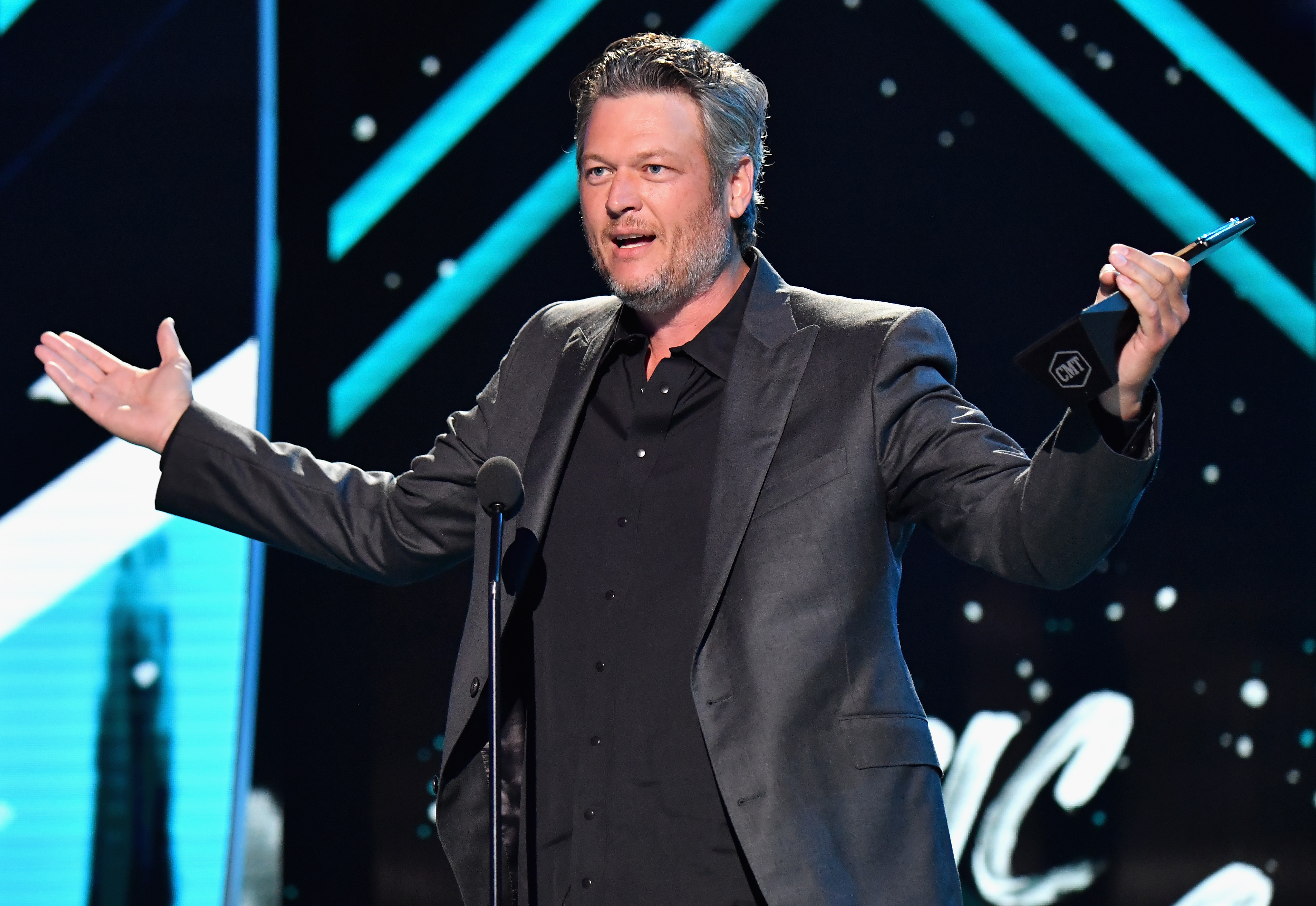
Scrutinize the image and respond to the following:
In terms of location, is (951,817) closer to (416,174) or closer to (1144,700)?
(1144,700)

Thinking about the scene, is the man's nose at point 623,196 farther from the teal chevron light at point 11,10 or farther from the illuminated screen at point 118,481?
the teal chevron light at point 11,10

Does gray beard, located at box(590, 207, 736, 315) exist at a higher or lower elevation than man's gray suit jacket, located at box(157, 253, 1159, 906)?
higher

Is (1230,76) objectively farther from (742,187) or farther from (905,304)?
(742,187)

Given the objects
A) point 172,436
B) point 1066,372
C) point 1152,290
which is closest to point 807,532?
point 1066,372

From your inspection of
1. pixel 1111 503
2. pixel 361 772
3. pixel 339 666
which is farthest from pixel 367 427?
pixel 1111 503

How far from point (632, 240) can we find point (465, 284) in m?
1.43

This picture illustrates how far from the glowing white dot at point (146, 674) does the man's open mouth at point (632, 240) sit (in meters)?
1.96

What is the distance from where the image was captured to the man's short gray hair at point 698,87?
1.86 metres

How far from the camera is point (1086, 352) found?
126 centimetres

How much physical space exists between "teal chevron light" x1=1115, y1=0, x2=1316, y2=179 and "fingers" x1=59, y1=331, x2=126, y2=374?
2533mm

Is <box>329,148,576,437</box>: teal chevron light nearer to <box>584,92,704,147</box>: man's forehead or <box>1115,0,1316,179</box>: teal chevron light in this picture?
<box>584,92,704,147</box>: man's forehead

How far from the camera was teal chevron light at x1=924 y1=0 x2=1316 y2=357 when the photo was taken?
3105mm

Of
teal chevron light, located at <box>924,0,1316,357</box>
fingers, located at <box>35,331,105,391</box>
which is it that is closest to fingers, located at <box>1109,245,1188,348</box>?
fingers, located at <box>35,331,105,391</box>

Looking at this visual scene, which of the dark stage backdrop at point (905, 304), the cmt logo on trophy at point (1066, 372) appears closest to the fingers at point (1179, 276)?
the cmt logo on trophy at point (1066, 372)
